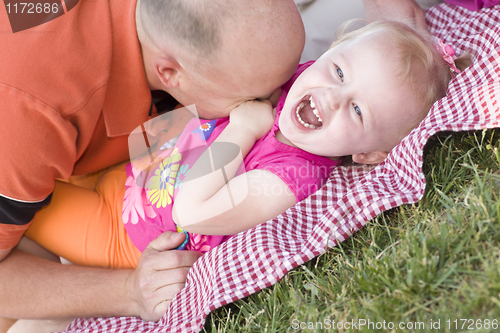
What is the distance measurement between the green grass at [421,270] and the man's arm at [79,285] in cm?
35

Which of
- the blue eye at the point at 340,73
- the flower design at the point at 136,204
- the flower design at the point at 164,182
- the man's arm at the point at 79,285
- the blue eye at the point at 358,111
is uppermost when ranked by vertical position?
the blue eye at the point at 340,73

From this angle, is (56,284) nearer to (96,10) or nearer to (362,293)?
(96,10)

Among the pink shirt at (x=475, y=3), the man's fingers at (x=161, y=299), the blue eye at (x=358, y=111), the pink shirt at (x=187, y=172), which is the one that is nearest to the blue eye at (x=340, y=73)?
the blue eye at (x=358, y=111)

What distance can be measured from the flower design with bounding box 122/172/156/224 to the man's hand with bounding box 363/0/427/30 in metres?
1.24

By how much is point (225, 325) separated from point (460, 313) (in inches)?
22.6

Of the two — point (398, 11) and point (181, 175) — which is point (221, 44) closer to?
point (181, 175)

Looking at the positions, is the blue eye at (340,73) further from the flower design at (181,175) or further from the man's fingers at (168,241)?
the man's fingers at (168,241)

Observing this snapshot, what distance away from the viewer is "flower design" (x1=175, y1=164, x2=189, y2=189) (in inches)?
56.3

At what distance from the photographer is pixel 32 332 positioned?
5.08 feet

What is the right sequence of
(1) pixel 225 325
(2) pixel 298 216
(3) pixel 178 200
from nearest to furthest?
(1) pixel 225 325, (2) pixel 298 216, (3) pixel 178 200

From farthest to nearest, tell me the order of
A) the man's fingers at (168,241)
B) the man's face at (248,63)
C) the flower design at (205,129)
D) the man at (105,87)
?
1. the flower design at (205,129)
2. the man's fingers at (168,241)
3. the man's face at (248,63)
4. the man at (105,87)

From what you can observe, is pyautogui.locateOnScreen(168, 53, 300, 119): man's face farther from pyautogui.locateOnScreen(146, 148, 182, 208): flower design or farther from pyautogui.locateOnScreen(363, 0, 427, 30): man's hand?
pyautogui.locateOnScreen(363, 0, 427, 30): man's hand

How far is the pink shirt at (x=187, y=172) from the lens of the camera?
1.38 meters

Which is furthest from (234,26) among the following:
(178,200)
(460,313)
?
(460,313)
